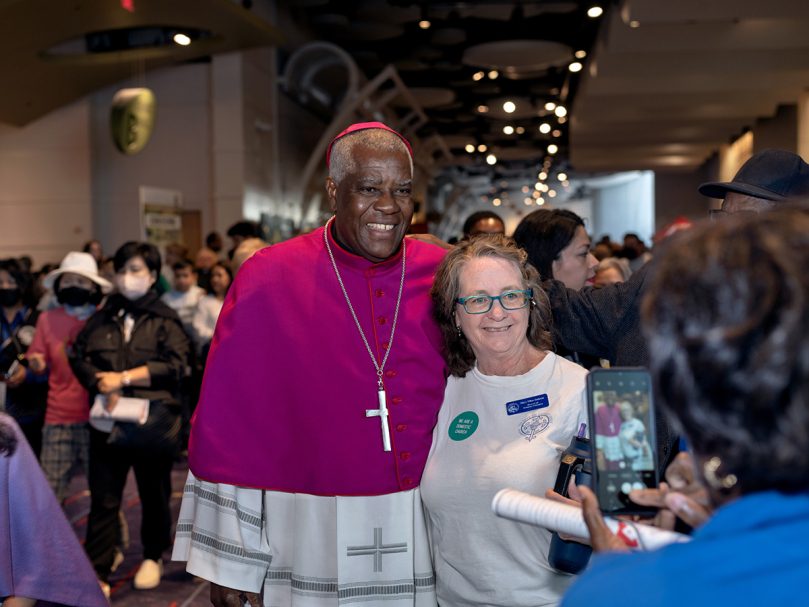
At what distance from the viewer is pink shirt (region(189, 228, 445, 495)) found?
2520 mm

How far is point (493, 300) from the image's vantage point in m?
2.29

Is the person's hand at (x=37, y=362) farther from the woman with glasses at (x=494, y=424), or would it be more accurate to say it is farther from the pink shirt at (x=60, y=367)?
the woman with glasses at (x=494, y=424)

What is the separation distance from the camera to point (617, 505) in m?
1.32

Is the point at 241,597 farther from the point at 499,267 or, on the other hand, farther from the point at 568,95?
the point at 568,95

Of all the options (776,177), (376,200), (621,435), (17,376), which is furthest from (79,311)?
(621,435)

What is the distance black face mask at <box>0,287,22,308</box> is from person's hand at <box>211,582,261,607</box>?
4.13m

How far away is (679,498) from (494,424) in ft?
3.24

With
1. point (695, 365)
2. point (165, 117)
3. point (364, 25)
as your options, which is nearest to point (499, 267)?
point (695, 365)

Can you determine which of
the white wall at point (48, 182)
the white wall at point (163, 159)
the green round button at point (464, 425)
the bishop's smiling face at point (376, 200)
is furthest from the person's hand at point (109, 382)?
the white wall at point (48, 182)

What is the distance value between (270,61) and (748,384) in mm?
14029

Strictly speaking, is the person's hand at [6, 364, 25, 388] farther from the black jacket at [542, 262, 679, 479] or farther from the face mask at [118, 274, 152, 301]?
the black jacket at [542, 262, 679, 479]

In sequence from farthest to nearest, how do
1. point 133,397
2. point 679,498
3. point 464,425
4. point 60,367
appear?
1. point 60,367
2. point 133,397
3. point 464,425
4. point 679,498

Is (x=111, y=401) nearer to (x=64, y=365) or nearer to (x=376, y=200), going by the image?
(x=64, y=365)

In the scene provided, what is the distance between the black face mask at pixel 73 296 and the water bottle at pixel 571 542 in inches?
159
